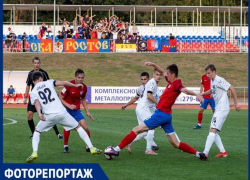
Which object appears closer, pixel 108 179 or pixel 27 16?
pixel 108 179

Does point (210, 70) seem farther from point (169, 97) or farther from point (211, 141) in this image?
point (211, 141)

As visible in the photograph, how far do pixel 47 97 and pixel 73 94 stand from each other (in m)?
1.55

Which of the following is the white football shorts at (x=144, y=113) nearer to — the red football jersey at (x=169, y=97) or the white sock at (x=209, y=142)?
the red football jersey at (x=169, y=97)

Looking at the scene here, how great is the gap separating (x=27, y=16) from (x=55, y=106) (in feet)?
195

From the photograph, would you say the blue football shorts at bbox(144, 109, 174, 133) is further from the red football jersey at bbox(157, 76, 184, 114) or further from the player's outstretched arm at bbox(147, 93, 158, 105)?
the player's outstretched arm at bbox(147, 93, 158, 105)

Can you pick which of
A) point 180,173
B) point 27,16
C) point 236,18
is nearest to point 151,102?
point 180,173

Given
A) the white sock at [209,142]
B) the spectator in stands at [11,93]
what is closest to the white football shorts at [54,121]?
the white sock at [209,142]

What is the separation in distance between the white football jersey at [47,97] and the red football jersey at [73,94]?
1.31 metres

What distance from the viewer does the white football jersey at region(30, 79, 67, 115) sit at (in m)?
11.5

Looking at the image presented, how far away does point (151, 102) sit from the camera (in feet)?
43.9

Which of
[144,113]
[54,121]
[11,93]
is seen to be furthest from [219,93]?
[11,93]

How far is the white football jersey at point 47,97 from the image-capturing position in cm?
1148

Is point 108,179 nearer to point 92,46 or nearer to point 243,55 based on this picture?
point 92,46

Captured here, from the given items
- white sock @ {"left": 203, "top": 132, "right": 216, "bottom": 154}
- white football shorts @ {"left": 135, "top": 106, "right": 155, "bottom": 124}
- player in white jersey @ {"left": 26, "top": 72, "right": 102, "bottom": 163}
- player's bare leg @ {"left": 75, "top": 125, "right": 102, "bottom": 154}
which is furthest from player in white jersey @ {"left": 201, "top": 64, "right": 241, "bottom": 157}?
player in white jersey @ {"left": 26, "top": 72, "right": 102, "bottom": 163}
